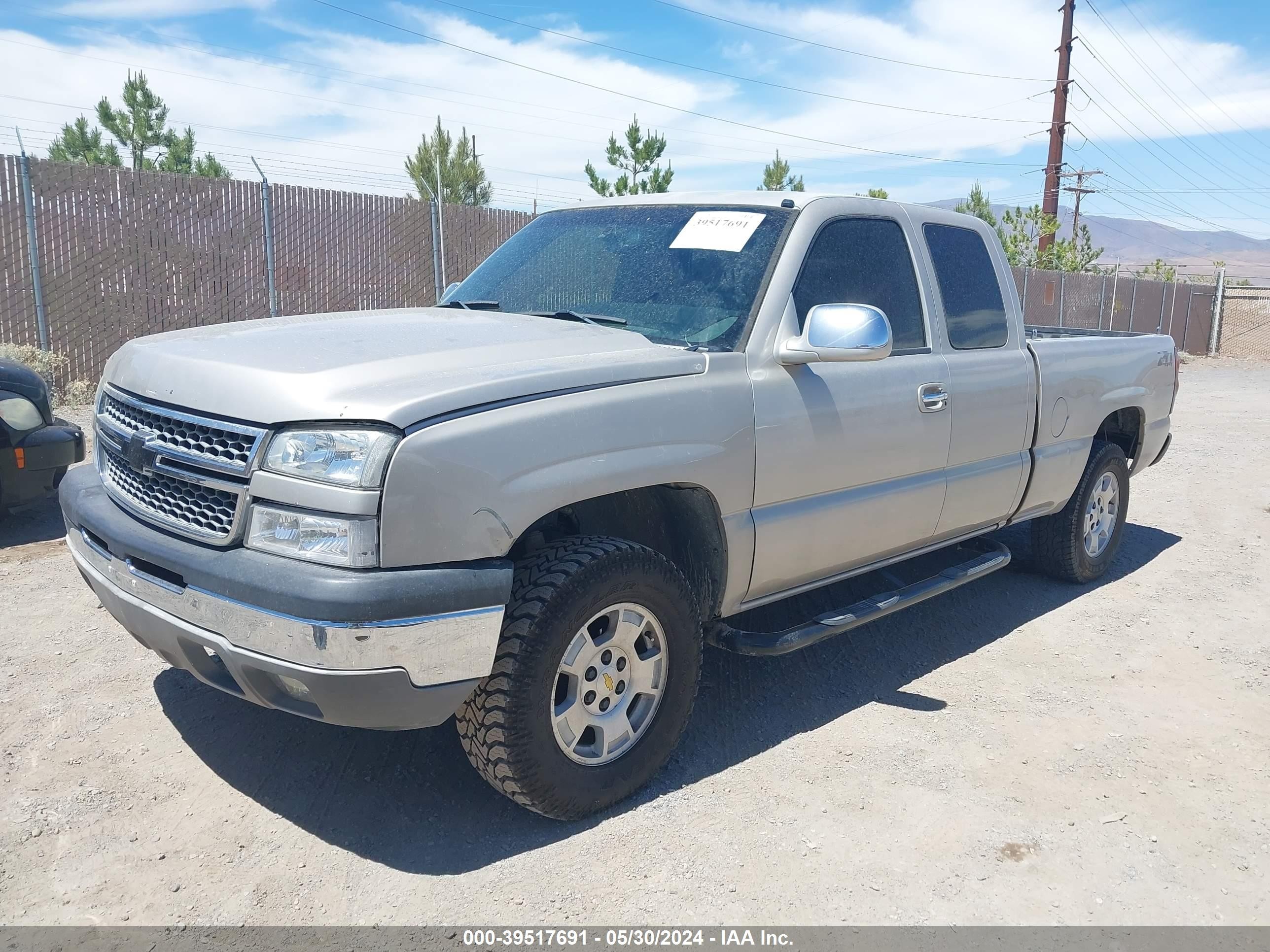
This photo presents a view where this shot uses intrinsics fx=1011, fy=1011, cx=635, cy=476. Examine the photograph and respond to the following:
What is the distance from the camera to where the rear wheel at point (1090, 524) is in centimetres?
567

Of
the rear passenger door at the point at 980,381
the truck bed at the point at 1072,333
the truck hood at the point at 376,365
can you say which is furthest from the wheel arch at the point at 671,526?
the truck bed at the point at 1072,333

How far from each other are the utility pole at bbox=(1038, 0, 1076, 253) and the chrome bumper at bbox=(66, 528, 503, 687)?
32447mm

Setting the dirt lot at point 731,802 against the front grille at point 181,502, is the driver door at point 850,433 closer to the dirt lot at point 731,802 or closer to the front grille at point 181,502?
the dirt lot at point 731,802

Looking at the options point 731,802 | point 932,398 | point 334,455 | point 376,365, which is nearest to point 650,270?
point 932,398

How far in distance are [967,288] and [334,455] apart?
10.5ft

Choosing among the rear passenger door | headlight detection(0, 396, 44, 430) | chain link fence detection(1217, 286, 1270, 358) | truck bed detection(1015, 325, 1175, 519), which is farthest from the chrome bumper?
chain link fence detection(1217, 286, 1270, 358)

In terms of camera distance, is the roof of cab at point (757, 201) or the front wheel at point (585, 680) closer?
the front wheel at point (585, 680)

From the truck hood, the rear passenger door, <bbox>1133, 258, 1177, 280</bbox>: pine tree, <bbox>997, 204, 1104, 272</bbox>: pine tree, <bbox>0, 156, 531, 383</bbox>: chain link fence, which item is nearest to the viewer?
the truck hood

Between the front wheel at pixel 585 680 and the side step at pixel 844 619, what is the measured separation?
335mm

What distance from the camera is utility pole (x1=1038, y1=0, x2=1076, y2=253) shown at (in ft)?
105

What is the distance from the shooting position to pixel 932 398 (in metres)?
4.20

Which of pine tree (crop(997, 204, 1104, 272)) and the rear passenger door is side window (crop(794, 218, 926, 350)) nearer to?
the rear passenger door

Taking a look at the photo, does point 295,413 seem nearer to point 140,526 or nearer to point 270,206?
point 140,526

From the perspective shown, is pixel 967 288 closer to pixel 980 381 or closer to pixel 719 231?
pixel 980 381
